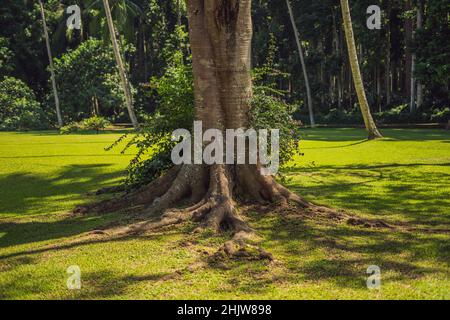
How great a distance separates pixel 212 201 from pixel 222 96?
2201mm

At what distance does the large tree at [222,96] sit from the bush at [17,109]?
44868 mm

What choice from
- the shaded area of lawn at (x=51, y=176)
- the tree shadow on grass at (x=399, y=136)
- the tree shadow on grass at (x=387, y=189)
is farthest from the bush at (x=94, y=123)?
the tree shadow on grass at (x=387, y=189)

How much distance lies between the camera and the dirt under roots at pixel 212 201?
29.4 ft

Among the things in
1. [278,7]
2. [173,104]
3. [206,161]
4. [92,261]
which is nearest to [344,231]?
[206,161]

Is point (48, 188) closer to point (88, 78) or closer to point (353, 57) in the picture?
point (353, 57)

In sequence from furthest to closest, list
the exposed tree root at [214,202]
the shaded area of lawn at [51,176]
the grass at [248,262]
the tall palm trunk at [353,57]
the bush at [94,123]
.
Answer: the bush at [94,123], the tall palm trunk at [353,57], the shaded area of lawn at [51,176], the exposed tree root at [214,202], the grass at [248,262]

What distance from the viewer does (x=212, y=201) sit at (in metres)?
9.45

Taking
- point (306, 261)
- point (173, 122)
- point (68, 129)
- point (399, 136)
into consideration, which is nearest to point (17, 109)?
point (68, 129)

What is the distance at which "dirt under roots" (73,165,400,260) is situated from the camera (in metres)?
8.95

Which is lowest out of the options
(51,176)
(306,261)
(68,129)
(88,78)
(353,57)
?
(306,261)

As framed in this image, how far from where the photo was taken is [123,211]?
34.9 feet

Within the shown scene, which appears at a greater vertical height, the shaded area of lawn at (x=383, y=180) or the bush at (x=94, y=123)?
the bush at (x=94, y=123)

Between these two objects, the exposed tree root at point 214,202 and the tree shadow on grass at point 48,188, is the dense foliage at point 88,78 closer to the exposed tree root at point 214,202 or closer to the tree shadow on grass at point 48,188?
the tree shadow on grass at point 48,188
